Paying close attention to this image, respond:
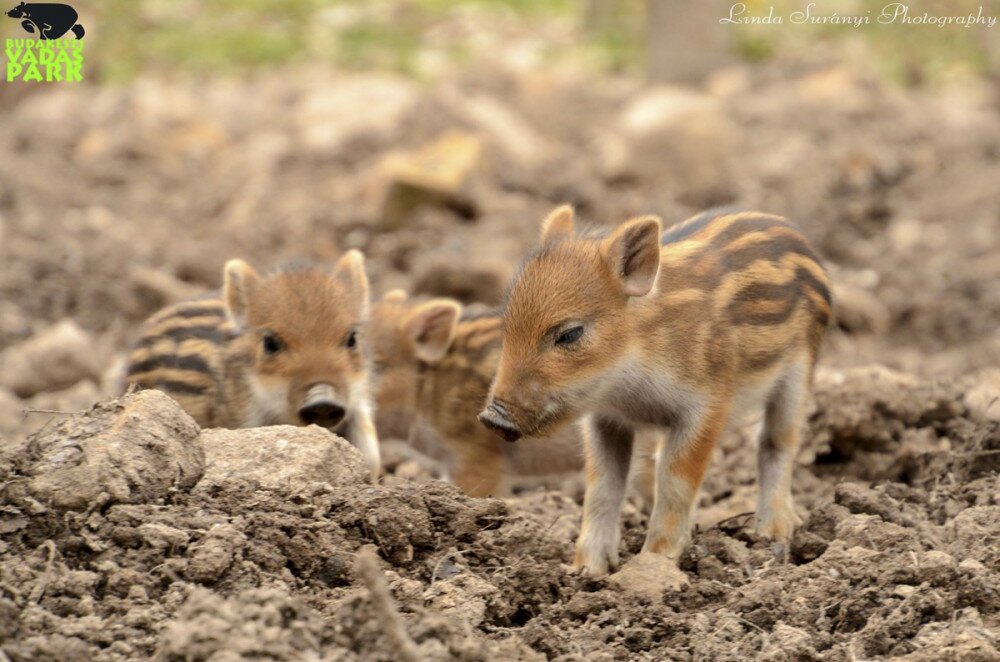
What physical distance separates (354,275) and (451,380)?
757 mm

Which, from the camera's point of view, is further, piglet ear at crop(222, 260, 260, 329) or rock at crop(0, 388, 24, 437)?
rock at crop(0, 388, 24, 437)

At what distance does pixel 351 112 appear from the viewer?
43.2 ft

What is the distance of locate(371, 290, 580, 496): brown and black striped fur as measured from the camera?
633cm

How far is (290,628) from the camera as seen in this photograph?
2920 mm

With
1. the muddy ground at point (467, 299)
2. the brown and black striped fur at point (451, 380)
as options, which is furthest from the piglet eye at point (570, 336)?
the brown and black striped fur at point (451, 380)

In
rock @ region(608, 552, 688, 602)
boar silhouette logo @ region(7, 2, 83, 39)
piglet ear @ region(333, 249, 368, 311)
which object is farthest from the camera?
boar silhouette logo @ region(7, 2, 83, 39)

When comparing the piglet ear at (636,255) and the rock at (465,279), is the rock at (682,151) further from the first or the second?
the piglet ear at (636,255)

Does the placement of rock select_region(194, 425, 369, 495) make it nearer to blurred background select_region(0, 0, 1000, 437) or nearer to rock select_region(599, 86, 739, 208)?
blurred background select_region(0, 0, 1000, 437)

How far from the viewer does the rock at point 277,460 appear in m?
3.81

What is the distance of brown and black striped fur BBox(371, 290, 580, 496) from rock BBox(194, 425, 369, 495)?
7.02 ft

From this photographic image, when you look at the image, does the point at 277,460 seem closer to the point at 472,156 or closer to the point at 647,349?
the point at 647,349

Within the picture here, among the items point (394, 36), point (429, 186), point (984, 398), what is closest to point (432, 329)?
point (984, 398)

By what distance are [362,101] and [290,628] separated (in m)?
11.0

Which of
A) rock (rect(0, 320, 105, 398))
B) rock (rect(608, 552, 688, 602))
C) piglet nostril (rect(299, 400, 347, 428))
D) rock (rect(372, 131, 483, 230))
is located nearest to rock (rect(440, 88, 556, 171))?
rock (rect(372, 131, 483, 230))
